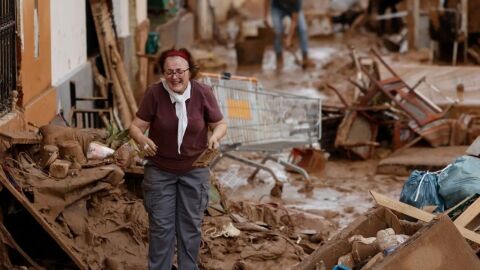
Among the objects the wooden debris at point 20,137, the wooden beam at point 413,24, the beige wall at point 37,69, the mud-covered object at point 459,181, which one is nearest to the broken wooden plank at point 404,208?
the mud-covered object at point 459,181

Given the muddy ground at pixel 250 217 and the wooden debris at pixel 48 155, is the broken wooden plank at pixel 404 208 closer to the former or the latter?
the muddy ground at pixel 250 217

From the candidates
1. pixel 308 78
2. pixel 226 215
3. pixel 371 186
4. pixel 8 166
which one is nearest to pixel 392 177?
pixel 371 186

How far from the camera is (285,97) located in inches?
450

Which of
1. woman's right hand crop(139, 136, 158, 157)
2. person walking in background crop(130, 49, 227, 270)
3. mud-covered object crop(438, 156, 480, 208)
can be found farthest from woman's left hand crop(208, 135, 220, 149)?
mud-covered object crop(438, 156, 480, 208)

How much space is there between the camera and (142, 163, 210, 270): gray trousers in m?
7.55

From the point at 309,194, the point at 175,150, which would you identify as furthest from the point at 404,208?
the point at 309,194

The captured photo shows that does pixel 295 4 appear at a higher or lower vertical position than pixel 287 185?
higher

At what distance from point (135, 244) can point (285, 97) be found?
3.58m

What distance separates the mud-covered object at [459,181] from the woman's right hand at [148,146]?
2.17 m

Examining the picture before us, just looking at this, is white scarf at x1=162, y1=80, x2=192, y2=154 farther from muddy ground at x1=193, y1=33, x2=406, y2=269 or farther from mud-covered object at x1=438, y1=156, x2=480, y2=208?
mud-covered object at x1=438, y1=156, x2=480, y2=208

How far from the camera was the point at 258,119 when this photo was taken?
1138cm

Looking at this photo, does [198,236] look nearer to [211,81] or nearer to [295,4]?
[211,81]

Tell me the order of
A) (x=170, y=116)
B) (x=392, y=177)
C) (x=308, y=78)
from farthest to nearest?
(x=308, y=78) < (x=392, y=177) < (x=170, y=116)

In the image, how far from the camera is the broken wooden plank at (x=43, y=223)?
747 centimetres
